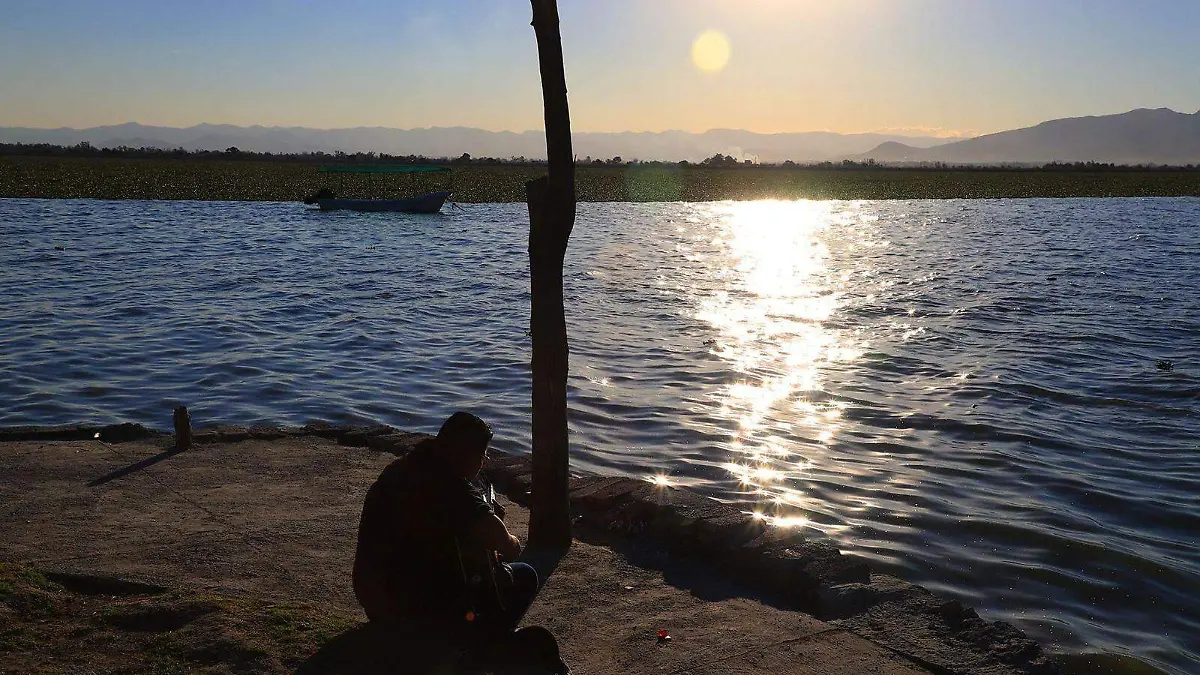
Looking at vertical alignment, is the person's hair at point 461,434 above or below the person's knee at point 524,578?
above

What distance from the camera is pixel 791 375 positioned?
1559 cm

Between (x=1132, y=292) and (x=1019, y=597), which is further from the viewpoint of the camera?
(x=1132, y=292)

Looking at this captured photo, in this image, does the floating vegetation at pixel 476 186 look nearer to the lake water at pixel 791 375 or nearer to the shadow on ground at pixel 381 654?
the lake water at pixel 791 375

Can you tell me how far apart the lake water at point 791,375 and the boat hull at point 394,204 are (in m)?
15.9

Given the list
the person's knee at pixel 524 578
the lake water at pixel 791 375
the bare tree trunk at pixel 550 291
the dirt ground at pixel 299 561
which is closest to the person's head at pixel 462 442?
the person's knee at pixel 524 578

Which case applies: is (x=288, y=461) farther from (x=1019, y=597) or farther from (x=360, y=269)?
(x=360, y=269)

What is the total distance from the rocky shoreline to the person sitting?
2161 mm

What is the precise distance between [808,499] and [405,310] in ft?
48.2

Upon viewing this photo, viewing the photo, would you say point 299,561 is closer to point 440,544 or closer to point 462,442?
point 440,544

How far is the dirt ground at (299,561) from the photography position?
5.48m

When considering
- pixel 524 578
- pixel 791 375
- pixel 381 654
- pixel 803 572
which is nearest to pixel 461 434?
pixel 524 578

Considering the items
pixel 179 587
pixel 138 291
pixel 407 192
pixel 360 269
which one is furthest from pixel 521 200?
pixel 179 587

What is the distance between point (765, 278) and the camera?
99.2ft

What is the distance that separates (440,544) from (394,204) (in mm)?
48476
